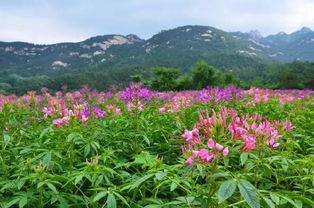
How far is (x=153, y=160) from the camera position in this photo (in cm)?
260

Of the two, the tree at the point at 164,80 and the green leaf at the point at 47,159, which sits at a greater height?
the green leaf at the point at 47,159

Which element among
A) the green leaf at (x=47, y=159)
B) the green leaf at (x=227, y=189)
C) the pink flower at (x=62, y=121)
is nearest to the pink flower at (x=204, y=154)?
the green leaf at (x=227, y=189)

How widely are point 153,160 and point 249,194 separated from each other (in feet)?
3.65

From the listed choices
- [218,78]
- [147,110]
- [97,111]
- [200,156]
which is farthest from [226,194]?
[218,78]

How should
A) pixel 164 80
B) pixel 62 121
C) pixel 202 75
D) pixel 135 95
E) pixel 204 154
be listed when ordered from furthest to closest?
pixel 202 75, pixel 164 80, pixel 135 95, pixel 62 121, pixel 204 154

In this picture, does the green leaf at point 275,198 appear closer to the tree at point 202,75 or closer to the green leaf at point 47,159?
the green leaf at point 47,159

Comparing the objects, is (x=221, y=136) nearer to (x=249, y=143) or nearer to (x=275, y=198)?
(x=249, y=143)

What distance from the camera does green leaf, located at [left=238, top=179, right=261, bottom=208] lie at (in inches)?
61.6

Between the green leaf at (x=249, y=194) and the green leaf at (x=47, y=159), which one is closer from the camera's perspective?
the green leaf at (x=249, y=194)

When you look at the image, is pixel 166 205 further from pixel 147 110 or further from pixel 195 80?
pixel 195 80

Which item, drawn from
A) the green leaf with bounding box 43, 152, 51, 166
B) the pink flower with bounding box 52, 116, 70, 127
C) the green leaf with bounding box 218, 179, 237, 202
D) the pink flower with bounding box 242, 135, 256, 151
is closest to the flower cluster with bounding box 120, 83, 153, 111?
the pink flower with bounding box 52, 116, 70, 127

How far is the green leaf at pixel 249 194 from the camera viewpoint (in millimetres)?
1565

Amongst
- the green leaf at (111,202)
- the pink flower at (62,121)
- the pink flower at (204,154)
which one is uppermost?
the pink flower at (204,154)

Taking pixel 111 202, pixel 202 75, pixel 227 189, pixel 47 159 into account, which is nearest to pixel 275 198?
pixel 227 189
